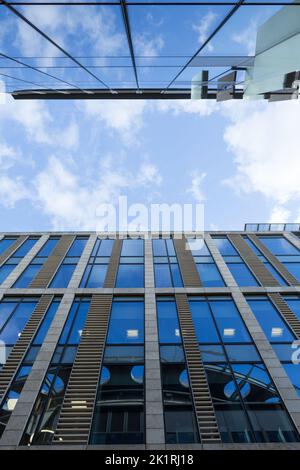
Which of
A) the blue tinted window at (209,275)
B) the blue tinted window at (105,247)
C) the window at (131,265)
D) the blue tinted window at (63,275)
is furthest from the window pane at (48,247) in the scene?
the blue tinted window at (209,275)

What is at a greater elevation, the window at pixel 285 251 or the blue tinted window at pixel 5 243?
the blue tinted window at pixel 5 243

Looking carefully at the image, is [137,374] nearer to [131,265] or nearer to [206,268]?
[131,265]

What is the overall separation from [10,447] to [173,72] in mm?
13884

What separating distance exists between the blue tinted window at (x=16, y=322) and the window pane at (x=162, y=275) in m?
7.27

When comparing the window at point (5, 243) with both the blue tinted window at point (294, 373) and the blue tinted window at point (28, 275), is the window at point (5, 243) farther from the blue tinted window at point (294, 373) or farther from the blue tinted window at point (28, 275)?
the blue tinted window at point (294, 373)

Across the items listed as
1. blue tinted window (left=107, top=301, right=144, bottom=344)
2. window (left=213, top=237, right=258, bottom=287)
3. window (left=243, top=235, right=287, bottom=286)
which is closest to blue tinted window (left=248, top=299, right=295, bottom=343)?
window (left=213, top=237, right=258, bottom=287)

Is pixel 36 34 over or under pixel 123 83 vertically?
under

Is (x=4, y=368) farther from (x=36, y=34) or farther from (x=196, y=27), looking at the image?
(x=196, y=27)

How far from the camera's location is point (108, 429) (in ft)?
31.6

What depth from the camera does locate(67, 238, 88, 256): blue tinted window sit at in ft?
71.6

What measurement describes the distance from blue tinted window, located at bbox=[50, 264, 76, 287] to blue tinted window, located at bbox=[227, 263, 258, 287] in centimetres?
1057

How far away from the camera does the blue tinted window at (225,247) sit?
2141 centimetres

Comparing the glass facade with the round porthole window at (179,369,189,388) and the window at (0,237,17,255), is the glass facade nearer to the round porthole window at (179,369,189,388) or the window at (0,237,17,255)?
the round porthole window at (179,369,189,388)
